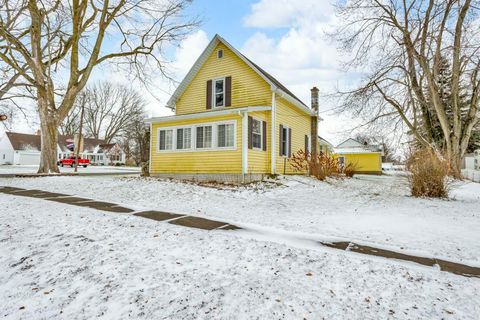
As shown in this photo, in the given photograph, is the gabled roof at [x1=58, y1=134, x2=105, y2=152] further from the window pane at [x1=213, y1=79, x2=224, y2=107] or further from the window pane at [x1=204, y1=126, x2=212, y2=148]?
the window pane at [x1=204, y1=126, x2=212, y2=148]

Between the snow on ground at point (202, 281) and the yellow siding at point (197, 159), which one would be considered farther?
the yellow siding at point (197, 159)

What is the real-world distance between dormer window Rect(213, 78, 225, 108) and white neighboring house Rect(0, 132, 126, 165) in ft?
114

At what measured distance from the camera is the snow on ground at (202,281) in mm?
2008

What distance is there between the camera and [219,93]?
13438 millimetres

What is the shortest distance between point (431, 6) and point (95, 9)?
657 inches

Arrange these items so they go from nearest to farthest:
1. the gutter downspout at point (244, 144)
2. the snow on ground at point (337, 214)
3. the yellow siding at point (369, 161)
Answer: the snow on ground at point (337, 214), the gutter downspout at point (244, 144), the yellow siding at point (369, 161)

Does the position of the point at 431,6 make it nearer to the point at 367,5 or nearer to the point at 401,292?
the point at 367,5

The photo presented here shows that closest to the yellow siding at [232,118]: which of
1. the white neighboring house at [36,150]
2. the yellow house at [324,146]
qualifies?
the yellow house at [324,146]

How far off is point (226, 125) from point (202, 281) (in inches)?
344

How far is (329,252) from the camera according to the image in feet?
10.4

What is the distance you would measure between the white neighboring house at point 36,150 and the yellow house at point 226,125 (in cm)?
3390

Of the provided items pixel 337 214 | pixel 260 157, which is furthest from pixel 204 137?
pixel 337 214

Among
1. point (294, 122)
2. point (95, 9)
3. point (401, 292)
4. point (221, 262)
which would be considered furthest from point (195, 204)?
point (95, 9)

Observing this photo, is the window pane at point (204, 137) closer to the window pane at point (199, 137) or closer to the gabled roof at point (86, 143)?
the window pane at point (199, 137)
